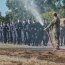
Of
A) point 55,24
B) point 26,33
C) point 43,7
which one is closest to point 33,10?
point 26,33

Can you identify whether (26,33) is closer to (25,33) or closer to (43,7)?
(25,33)

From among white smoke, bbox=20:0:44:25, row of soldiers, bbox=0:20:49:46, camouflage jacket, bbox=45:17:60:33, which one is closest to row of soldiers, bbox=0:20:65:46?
row of soldiers, bbox=0:20:49:46

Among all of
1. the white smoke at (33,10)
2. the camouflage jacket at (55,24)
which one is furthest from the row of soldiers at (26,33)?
the camouflage jacket at (55,24)

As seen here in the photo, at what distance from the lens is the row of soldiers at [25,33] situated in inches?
1153

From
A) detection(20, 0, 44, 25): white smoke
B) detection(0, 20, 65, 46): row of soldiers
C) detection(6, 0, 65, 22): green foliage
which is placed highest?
detection(6, 0, 65, 22): green foliage

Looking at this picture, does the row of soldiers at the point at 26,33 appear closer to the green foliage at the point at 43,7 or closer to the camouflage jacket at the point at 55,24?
the camouflage jacket at the point at 55,24

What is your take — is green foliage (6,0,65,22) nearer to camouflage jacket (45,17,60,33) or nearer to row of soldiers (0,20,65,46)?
row of soldiers (0,20,65,46)

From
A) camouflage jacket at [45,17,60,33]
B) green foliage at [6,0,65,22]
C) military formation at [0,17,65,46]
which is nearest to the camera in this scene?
camouflage jacket at [45,17,60,33]

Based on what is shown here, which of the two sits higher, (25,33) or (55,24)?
(55,24)

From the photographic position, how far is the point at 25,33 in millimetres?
30375

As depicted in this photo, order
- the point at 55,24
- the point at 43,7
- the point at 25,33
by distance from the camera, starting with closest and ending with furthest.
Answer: the point at 55,24, the point at 25,33, the point at 43,7

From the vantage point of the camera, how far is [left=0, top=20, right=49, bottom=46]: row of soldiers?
2928 cm

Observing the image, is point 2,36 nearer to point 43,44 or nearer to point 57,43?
point 43,44

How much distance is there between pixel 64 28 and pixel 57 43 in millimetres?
6298
